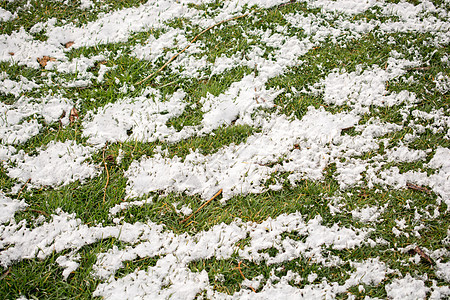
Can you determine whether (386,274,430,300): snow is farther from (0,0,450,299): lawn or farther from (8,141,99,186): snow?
(8,141,99,186): snow

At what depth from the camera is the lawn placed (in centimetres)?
157

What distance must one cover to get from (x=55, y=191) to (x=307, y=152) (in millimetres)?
1625

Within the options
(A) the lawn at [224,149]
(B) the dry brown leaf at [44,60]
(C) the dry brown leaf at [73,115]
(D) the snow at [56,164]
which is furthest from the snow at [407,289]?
(B) the dry brown leaf at [44,60]

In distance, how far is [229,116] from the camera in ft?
7.32

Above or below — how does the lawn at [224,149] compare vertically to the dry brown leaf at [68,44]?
below

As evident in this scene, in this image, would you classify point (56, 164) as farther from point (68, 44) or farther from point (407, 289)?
point (407, 289)

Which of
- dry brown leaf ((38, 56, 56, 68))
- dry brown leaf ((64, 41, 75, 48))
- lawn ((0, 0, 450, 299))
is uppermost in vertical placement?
dry brown leaf ((64, 41, 75, 48))

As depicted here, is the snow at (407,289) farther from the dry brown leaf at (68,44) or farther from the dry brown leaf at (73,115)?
the dry brown leaf at (68,44)

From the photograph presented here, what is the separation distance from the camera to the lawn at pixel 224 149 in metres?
1.57

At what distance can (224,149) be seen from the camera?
81.0 inches

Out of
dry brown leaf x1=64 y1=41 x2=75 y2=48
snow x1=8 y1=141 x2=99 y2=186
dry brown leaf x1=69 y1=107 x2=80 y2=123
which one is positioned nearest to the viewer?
snow x1=8 y1=141 x2=99 y2=186

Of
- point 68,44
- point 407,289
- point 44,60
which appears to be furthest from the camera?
point 68,44

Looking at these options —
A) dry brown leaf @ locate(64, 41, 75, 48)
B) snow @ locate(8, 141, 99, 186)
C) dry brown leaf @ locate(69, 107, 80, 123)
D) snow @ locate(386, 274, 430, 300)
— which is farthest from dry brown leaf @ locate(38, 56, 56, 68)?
snow @ locate(386, 274, 430, 300)

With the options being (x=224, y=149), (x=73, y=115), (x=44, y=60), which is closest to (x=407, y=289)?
(x=224, y=149)
